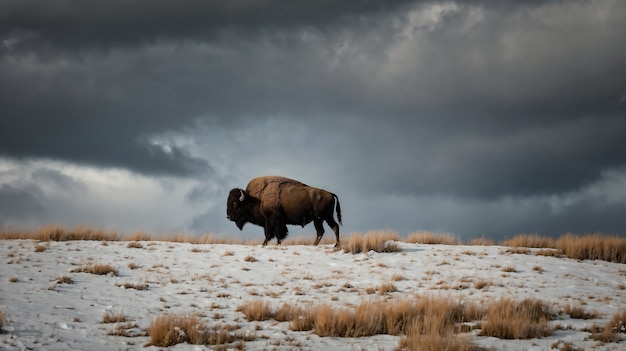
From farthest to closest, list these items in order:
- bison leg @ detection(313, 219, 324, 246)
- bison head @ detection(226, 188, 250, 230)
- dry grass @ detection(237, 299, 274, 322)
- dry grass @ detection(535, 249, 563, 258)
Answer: bison head @ detection(226, 188, 250, 230)
bison leg @ detection(313, 219, 324, 246)
dry grass @ detection(535, 249, 563, 258)
dry grass @ detection(237, 299, 274, 322)

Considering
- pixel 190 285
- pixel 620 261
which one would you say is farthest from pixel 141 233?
pixel 620 261

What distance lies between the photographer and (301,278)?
13.4 m

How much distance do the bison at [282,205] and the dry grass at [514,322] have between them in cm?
934

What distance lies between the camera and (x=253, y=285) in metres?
12.6

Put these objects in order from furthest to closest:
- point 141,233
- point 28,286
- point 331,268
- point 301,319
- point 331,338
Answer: point 141,233
point 331,268
point 28,286
point 301,319
point 331,338

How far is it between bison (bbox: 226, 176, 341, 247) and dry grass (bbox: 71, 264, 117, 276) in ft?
23.0

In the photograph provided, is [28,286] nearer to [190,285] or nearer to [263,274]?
[190,285]

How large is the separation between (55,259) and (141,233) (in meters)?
6.38

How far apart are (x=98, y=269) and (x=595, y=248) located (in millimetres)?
16374

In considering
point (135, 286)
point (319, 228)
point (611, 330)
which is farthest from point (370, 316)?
point (319, 228)

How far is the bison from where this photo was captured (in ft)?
62.2

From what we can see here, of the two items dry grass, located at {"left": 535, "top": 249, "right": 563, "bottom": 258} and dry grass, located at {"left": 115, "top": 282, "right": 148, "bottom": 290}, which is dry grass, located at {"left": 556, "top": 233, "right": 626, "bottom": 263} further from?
dry grass, located at {"left": 115, "top": 282, "right": 148, "bottom": 290}

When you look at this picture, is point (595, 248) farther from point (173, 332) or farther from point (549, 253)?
point (173, 332)

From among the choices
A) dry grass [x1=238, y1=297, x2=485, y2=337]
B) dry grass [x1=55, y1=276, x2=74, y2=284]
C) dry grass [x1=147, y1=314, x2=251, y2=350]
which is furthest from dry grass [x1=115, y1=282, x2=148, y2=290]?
dry grass [x1=147, y1=314, x2=251, y2=350]
